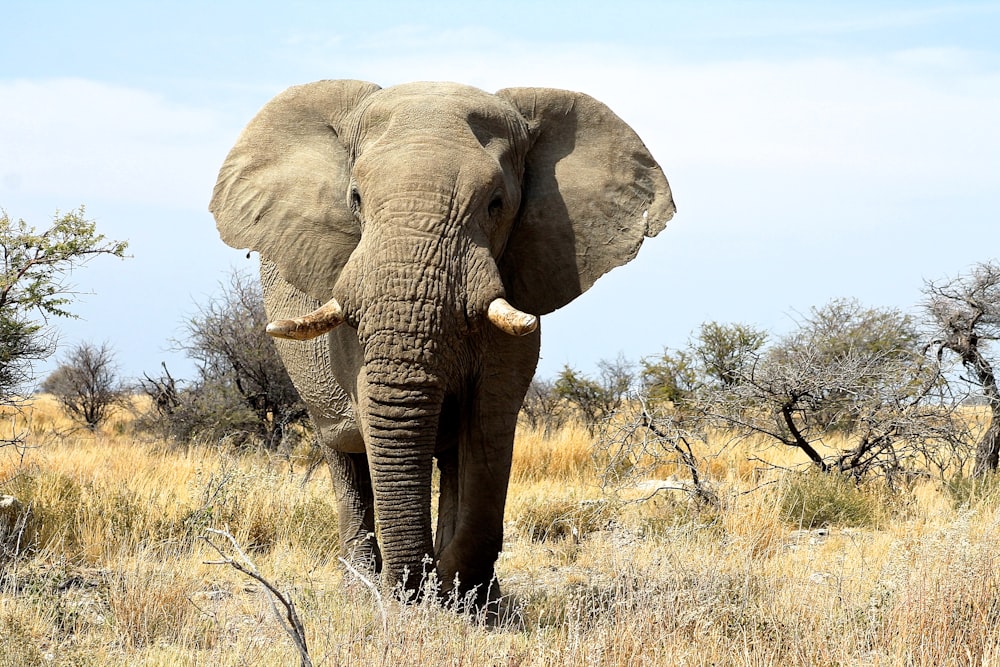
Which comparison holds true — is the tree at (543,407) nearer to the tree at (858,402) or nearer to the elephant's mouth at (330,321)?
the tree at (858,402)

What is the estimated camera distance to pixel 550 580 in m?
7.19

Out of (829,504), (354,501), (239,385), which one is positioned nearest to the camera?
(354,501)

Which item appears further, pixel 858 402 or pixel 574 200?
pixel 858 402

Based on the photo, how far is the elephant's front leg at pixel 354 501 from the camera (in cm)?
685

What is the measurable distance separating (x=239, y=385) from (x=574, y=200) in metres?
9.73

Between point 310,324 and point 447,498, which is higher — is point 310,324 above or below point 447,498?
above

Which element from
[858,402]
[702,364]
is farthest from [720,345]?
[858,402]

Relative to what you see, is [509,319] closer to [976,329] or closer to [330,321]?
[330,321]

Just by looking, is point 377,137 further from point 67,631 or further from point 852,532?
point 852,532

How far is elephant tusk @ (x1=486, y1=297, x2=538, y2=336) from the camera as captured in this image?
4.66 meters

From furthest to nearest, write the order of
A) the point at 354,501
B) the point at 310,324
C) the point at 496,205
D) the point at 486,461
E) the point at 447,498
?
the point at 354,501
the point at 447,498
the point at 486,461
the point at 496,205
the point at 310,324

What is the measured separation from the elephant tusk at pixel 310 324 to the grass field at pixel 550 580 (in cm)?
90

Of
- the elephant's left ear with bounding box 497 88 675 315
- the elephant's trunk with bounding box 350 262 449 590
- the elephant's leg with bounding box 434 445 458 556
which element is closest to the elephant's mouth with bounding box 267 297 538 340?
the elephant's trunk with bounding box 350 262 449 590

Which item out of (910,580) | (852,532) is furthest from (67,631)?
(852,532)
